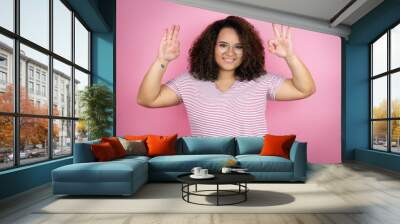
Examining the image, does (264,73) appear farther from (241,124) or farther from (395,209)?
(395,209)

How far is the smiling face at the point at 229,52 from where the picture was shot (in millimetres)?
7719

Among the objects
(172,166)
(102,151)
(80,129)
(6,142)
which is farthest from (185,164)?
(80,129)

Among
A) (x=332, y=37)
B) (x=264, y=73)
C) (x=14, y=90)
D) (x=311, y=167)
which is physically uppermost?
(x=332, y=37)

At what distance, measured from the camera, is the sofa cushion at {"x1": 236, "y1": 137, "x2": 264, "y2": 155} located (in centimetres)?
677

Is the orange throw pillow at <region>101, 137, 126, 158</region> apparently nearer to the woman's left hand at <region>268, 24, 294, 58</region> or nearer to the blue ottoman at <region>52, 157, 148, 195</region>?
the blue ottoman at <region>52, 157, 148, 195</region>

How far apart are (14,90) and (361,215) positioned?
4237 millimetres

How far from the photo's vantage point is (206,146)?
679 centimetres

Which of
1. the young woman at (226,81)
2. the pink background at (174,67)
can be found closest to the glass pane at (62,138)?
the pink background at (174,67)

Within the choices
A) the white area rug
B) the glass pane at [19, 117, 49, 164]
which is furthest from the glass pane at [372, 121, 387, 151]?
the glass pane at [19, 117, 49, 164]

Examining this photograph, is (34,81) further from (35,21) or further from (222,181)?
(222,181)

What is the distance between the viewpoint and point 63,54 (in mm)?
6707

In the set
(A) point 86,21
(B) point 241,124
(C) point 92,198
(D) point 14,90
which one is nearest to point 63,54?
(A) point 86,21

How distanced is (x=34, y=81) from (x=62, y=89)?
1.10 metres

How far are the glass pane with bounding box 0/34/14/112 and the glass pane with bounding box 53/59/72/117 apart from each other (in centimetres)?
136
